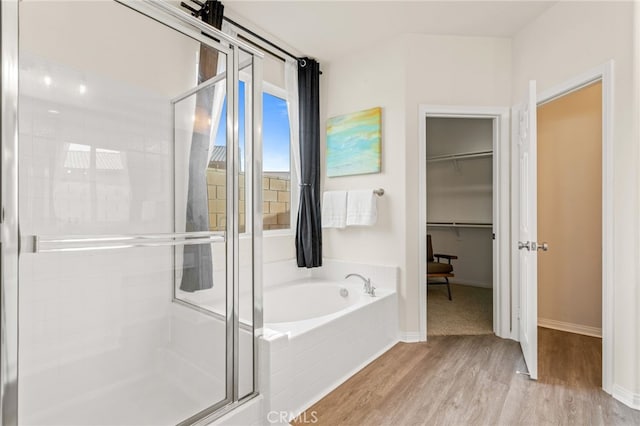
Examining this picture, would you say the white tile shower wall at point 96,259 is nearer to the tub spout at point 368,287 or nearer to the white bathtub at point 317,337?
the white bathtub at point 317,337

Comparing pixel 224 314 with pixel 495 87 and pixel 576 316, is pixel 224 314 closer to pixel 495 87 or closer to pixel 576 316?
pixel 495 87

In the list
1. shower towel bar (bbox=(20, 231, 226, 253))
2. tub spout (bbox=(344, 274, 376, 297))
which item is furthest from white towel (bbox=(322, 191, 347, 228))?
shower towel bar (bbox=(20, 231, 226, 253))

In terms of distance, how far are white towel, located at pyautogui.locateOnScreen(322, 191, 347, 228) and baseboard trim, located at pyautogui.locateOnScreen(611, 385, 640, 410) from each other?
6.58 feet

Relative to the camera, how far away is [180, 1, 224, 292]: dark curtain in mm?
1606

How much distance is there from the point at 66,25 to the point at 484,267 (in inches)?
190

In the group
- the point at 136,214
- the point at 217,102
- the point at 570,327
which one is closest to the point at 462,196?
the point at 570,327

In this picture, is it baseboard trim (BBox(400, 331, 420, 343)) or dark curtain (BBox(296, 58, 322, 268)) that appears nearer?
baseboard trim (BBox(400, 331, 420, 343))

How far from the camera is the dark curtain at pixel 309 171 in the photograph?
2.91 metres

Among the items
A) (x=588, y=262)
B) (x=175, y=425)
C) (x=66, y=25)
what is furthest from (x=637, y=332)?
(x=66, y=25)

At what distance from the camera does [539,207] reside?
117 inches

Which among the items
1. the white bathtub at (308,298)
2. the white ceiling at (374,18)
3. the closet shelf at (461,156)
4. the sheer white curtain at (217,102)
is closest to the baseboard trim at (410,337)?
the white bathtub at (308,298)

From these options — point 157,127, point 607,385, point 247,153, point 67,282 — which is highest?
point 157,127

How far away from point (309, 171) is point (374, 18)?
1.31 metres

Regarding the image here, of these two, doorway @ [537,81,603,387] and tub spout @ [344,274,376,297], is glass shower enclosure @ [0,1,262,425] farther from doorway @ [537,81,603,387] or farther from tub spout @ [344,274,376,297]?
doorway @ [537,81,603,387]
